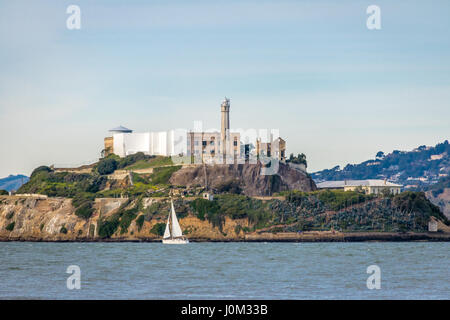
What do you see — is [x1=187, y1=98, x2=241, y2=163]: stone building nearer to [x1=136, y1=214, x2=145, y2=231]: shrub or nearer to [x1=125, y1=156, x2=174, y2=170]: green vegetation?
[x1=125, y1=156, x2=174, y2=170]: green vegetation

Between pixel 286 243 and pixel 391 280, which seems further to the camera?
pixel 286 243

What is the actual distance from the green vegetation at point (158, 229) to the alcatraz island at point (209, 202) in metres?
0.17

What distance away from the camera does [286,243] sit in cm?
9900

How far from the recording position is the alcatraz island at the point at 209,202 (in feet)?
343

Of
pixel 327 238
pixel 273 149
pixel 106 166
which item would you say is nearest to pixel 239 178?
pixel 273 149

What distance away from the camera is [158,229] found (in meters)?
104

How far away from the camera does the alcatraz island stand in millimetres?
104438

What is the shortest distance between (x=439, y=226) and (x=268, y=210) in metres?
22.3

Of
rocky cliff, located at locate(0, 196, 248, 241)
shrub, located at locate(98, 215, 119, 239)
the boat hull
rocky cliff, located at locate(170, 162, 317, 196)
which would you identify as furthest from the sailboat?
rocky cliff, located at locate(170, 162, 317, 196)

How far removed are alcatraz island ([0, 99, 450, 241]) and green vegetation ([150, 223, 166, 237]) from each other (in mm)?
167

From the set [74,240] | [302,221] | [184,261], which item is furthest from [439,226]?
[184,261]
